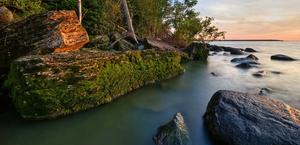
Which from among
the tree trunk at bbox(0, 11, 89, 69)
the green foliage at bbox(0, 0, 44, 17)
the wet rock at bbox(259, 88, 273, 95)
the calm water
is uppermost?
the green foliage at bbox(0, 0, 44, 17)

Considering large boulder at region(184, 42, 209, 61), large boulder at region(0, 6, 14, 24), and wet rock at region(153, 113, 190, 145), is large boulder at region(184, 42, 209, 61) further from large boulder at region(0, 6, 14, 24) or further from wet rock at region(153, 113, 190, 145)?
wet rock at region(153, 113, 190, 145)

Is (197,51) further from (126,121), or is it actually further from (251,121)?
(251,121)

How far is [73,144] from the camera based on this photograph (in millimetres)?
5691

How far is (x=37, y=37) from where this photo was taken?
8.83 m

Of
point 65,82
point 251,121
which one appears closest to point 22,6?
point 65,82

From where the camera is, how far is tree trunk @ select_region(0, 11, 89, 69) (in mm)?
8656

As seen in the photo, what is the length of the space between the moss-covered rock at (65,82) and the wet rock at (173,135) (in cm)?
309

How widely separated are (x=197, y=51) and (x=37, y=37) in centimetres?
1778

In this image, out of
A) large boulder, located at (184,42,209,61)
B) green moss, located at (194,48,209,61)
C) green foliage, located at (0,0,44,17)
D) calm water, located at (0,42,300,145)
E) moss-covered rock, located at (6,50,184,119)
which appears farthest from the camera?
green moss, located at (194,48,209,61)

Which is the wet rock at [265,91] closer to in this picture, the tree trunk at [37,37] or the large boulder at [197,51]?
the tree trunk at [37,37]

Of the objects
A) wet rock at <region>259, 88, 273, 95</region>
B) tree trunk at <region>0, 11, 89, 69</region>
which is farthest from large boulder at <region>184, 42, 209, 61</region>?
tree trunk at <region>0, 11, 89, 69</region>

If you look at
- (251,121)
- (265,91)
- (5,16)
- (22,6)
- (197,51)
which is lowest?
(265,91)

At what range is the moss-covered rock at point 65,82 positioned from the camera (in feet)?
21.9

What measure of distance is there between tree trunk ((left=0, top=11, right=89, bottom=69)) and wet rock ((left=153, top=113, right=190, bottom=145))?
543 cm
